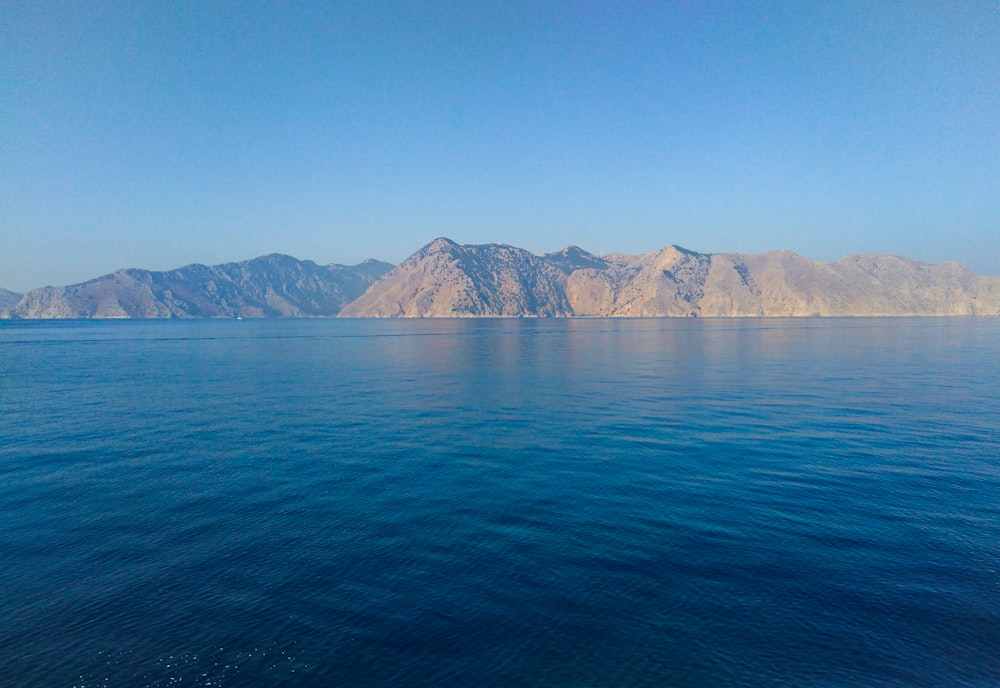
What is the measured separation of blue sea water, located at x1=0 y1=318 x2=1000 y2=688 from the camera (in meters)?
16.3

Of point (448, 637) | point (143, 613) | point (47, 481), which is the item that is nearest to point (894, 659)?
point (448, 637)

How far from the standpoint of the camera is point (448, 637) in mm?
17234

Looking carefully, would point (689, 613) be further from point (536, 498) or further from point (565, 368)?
point (565, 368)

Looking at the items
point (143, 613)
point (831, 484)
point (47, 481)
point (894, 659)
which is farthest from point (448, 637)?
point (47, 481)

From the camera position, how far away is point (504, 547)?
78.0 feet

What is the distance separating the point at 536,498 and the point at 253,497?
16913mm

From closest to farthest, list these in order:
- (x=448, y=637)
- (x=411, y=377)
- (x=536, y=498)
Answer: (x=448, y=637) < (x=536, y=498) < (x=411, y=377)

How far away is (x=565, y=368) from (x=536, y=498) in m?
66.9

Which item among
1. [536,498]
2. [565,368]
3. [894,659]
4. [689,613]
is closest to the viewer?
[894,659]

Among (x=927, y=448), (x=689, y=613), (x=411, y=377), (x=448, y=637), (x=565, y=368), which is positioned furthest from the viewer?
(x=565, y=368)

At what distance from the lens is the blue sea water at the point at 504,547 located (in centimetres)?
1628

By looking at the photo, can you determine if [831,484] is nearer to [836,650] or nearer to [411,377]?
[836,650]

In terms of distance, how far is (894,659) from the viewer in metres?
16.2

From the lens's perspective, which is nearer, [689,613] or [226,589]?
[689,613]
